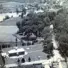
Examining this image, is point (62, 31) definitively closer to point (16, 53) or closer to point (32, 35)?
point (32, 35)

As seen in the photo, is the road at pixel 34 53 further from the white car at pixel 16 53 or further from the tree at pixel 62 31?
the tree at pixel 62 31

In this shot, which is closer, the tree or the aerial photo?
the aerial photo

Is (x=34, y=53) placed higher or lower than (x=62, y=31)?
lower

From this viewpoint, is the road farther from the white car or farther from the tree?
the tree

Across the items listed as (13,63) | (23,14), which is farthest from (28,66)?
(23,14)

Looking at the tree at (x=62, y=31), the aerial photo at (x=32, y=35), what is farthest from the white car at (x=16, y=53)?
the tree at (x=62, y=31)

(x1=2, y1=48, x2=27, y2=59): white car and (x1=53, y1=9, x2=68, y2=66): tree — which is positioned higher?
(x1=53, y1=9, x2=68, y2=66): tree

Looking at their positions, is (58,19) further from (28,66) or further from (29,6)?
(28,66)

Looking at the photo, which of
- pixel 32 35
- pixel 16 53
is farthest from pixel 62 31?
pixel 16 53

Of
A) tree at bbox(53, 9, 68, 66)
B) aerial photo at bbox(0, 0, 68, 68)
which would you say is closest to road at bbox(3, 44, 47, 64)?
aerial photo at bbox(0, 0, 68, 68)
